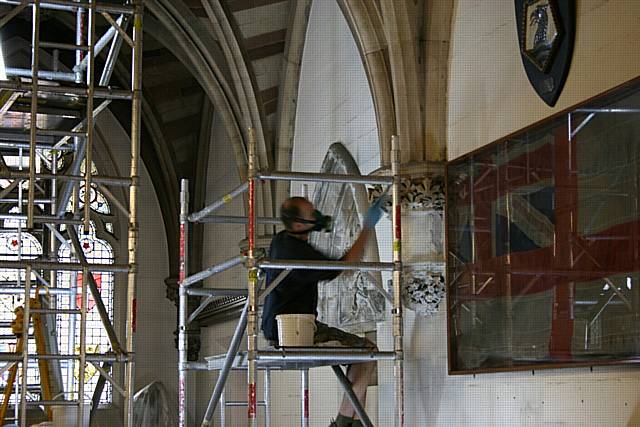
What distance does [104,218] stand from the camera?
17203 mm

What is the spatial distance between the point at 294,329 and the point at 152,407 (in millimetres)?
8798

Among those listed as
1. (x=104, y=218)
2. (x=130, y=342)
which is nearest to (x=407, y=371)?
(x=130, y=342)

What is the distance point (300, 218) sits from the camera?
7246 mm

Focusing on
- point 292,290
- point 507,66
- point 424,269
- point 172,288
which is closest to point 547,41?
point 507,66

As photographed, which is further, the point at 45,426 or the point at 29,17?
the point at 29,17

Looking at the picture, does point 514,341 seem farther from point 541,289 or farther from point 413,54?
point 413,54

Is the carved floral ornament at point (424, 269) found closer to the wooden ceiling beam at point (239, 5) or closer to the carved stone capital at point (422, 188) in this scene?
the carved stone capital at point (422, 188)

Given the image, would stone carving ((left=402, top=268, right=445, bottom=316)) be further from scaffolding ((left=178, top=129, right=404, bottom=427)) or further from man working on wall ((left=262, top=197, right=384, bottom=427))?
scaffolding ((left=178, top=129, right=404, bottom=427))

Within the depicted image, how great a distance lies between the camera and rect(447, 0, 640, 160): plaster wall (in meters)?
6.04

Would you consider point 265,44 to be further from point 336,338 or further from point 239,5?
point 336,338

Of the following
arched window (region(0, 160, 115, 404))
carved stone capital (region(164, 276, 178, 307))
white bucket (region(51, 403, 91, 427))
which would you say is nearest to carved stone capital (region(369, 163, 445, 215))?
white bucket (region(51, 403, 91, 427))

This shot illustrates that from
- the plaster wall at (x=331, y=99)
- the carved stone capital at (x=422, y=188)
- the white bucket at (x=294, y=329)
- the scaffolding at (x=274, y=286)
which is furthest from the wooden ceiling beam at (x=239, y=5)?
the white bucket at (x=294, y=329)

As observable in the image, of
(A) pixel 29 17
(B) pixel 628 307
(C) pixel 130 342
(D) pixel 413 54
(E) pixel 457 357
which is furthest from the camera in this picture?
(A) pixel 29 17

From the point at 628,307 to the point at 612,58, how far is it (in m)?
1.32
